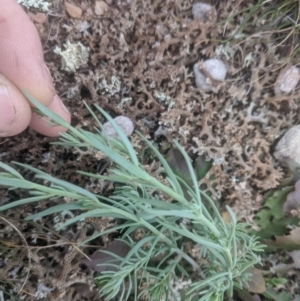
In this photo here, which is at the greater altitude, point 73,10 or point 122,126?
point 73,10

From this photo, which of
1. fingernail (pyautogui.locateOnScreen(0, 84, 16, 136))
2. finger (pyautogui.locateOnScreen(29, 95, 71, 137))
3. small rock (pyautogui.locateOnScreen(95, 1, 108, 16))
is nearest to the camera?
fingernail (pyautogui.locateOnScreen(0, 84, 16, 136))

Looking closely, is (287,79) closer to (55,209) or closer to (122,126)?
(122,126)

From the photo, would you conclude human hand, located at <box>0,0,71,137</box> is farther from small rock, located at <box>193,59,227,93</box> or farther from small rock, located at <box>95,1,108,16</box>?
small rock, located at <box>193,59,227,93</box>

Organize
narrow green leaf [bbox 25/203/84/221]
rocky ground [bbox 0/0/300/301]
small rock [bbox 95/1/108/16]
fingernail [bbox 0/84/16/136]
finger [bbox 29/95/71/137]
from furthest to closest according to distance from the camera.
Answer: small rock [bbox 95/1/108/16], rocky ground [bbox 0/0/300/301], finger [bbox 29/95/71/137], fingernail [bbox 0/84/16/136], narrow green leaf [bbox 25/203/84/221]

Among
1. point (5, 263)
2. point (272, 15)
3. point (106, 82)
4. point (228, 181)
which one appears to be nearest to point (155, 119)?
point (106, 82)

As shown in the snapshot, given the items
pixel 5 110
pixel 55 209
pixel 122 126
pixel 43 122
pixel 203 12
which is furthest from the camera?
pixel 203 12

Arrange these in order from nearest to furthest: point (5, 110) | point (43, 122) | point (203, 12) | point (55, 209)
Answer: point (55, 209)
point (5, 110)
point (43, 122)
point (203, 12)

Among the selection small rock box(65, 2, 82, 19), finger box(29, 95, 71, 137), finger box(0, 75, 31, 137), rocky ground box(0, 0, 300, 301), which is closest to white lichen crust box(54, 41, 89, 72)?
rocky ground box(0, 0, 300, 301)

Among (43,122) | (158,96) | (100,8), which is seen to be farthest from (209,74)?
(43,122)

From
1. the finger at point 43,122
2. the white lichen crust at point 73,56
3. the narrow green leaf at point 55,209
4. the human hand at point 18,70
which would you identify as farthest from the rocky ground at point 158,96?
the narrow green leaf at point 55,209
